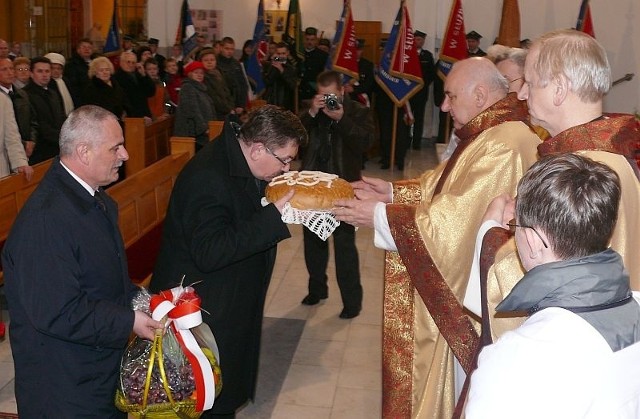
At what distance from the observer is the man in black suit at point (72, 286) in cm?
282

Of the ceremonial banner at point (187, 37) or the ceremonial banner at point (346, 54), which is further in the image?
the ceremonial banner at point (187, 37)

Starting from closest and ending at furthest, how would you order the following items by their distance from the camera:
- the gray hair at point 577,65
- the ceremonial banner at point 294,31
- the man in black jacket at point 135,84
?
the gray hair at point 577,65 < the man in black jacket at point 135,84 < the ceremonial banner at point 294,31

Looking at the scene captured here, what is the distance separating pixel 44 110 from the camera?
781cm

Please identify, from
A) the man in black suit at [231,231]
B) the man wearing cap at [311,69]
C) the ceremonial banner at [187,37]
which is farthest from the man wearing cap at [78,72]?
the man in black suit at [231,231]

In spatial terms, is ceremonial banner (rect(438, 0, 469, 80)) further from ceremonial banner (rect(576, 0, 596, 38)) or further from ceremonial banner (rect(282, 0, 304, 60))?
ceremonial banner (rect(282, 0, 304, 60))

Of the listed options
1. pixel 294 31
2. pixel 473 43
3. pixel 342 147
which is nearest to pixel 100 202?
pixel 342 147

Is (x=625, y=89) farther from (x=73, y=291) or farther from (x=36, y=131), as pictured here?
(x=73, y=291)

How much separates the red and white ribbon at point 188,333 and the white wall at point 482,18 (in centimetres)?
1201

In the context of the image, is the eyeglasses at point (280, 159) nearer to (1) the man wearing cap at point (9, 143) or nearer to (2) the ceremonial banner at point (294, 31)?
(1) the man wearing cap at point (9, 143)

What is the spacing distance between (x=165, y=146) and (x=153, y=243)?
3585mm

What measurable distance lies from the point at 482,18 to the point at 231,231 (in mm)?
12174

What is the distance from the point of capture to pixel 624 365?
1653mm

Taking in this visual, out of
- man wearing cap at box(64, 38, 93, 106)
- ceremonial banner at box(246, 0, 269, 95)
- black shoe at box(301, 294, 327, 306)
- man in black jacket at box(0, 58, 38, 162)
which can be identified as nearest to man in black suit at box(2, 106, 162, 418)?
black shoe at box(301, 294, 327, 306)

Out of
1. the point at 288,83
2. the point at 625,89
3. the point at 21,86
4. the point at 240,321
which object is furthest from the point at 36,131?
the point at 625,89
